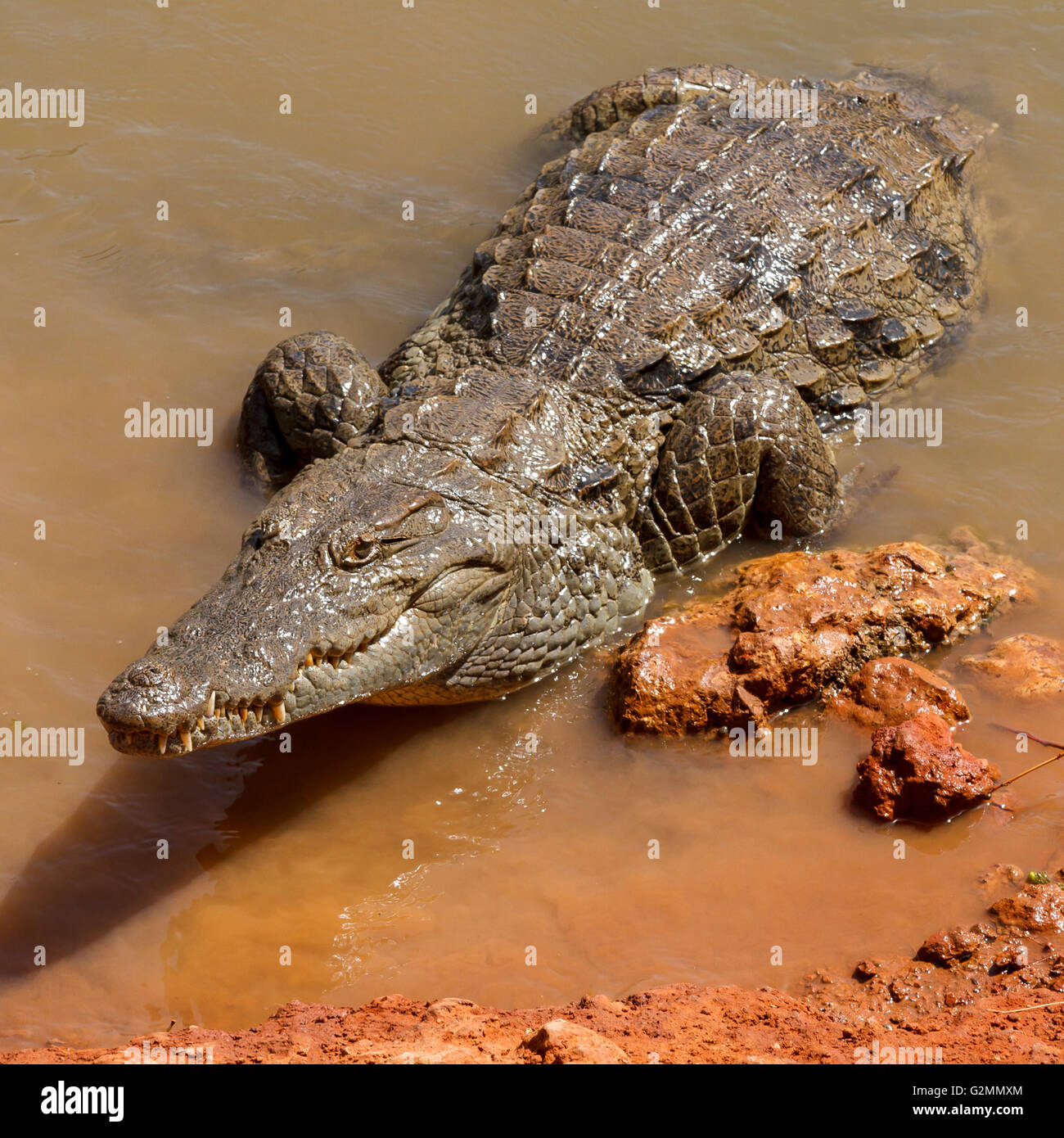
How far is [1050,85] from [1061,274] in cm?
241

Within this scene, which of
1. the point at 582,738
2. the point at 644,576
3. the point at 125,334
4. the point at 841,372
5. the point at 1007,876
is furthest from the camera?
the point at 125,334

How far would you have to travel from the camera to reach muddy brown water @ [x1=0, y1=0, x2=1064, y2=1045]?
387cm

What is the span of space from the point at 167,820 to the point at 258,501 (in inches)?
78.1

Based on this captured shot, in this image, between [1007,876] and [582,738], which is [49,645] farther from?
[1007,876]

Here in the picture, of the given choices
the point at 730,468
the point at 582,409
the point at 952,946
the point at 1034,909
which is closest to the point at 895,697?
the point at 1034,909

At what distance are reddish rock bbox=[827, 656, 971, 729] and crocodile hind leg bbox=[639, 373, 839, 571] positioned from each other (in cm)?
117

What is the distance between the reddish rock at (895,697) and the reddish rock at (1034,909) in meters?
0.84

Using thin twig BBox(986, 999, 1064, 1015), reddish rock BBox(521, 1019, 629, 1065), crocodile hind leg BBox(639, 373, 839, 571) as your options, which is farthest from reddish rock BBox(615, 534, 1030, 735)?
reddish rock BBox(521, 1019, 629, 1065)

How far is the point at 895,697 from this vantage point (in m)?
4.51

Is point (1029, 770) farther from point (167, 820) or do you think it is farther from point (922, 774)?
point (167, 820)

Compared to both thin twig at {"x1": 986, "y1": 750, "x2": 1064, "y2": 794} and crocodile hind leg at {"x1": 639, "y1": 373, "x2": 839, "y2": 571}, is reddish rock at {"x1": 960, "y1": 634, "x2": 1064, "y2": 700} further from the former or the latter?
crocodile hind leg at {"x1": 639, "y1": 373, "x2": 839, "y2": 571}

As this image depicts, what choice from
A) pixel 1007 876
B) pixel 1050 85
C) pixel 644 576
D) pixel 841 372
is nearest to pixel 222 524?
pixel 644 576

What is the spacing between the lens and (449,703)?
15.8ft

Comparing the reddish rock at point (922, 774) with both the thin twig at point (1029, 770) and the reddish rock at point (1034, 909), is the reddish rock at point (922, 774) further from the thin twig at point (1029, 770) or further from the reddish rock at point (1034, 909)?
the reddish rock at point (1034, 909)
